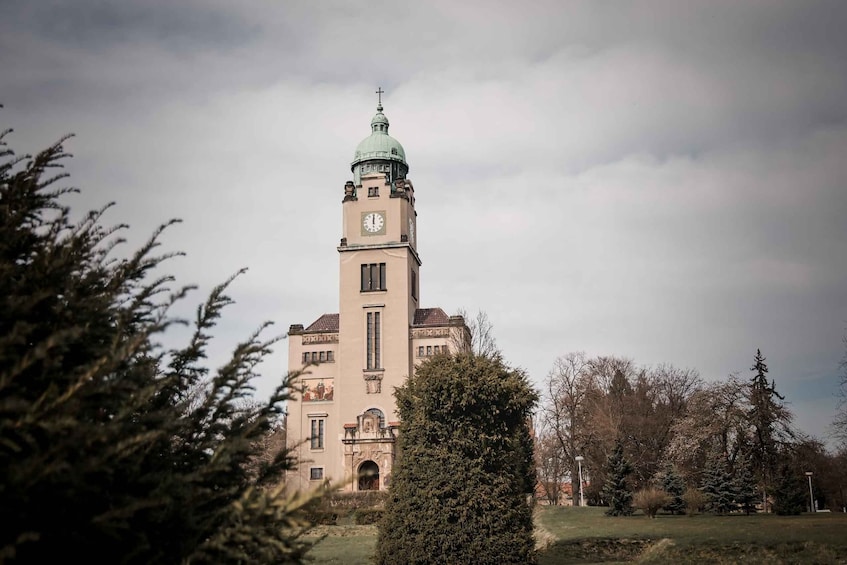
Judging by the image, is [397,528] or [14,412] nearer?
[14,412]

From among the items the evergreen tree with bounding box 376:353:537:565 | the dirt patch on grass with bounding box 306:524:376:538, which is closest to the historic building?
the dirt patch on grass with bounding box 306:524:376:538

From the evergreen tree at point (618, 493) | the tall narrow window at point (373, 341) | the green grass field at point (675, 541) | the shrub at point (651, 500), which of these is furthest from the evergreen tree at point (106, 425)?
the tall narrow window at point (373, 341)

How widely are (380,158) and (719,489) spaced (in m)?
43.2

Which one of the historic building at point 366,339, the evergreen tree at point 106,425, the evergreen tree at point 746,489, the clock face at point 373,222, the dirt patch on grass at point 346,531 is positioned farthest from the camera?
the clock face at point 373,222

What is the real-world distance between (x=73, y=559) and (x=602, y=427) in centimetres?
6237

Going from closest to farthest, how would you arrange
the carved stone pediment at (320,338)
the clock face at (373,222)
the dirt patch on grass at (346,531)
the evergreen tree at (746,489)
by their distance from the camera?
the dirt patch on grass at (346,531) < the evergreen tree at (746,489) < the carved stone pediment at (320,338) < the clock face at (373,222)

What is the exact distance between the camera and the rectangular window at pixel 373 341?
65.2 metres

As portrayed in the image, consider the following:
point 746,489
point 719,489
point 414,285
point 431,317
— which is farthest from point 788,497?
point 414,285

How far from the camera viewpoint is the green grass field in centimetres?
2484

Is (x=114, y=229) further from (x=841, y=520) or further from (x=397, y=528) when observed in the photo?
(x=841, y=520)

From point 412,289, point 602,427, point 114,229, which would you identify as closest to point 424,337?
point 412,289

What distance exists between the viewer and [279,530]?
246 inches

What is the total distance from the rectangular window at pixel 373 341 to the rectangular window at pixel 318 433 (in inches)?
248

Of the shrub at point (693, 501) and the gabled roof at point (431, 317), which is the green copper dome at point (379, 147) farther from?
the shrub at point (693, 501)
